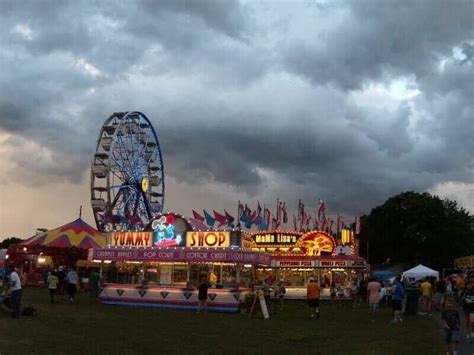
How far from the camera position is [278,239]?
44.9 meters

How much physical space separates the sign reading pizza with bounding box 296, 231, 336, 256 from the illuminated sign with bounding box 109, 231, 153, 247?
46.7 ft

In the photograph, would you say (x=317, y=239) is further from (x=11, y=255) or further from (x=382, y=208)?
(x=382, y=208)

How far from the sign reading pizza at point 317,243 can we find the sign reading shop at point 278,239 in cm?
423

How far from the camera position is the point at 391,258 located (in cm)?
8081

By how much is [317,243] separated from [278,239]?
5.70 meters

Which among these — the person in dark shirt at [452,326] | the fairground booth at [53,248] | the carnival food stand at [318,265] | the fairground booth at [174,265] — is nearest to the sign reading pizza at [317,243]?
the carnival food stand at [318,265]

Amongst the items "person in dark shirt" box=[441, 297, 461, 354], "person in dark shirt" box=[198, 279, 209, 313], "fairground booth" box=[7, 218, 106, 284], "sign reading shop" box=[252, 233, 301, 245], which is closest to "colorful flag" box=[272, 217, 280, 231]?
"sign reading shop" box=[252, 233, 301, 245]

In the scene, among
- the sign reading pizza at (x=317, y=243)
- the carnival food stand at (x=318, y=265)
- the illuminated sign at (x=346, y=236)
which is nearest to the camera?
the carnival food stand at (x=318, y=265)

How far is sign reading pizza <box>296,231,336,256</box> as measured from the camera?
3925 cm

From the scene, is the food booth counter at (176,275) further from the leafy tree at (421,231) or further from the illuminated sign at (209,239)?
the leafy tree at (421,231)

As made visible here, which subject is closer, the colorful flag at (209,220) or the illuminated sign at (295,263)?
the colorful flag at (209,220)

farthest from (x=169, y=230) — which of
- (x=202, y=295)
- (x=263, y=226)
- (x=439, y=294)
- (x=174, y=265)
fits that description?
(x=263, y=226)

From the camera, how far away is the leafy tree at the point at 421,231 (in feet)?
245

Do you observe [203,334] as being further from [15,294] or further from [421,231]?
[421,231]
